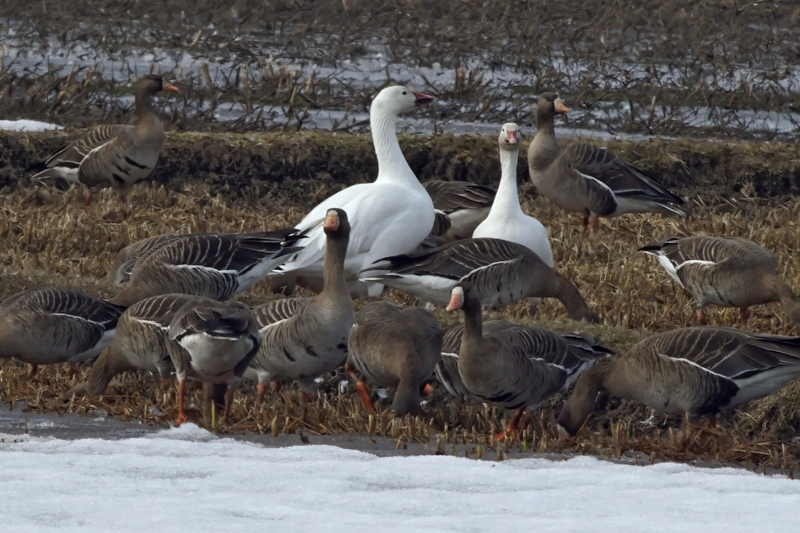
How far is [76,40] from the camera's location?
836 inches

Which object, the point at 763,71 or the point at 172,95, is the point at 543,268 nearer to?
the point at 172,95

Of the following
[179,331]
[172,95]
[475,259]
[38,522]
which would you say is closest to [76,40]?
[172,95]

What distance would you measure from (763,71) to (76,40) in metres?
11.1

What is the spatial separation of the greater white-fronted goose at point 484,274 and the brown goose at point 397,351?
1.40 m

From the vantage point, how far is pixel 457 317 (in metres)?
9.19

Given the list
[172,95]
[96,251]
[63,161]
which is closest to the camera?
[96,251]

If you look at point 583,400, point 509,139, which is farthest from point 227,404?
point 509,139

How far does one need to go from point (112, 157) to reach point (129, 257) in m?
3.60

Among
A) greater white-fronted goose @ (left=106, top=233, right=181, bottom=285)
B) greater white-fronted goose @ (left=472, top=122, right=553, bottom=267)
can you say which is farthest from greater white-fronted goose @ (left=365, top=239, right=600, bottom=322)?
greater white-fronted goose @ (left=106, top=233, right=181, bottom=285)

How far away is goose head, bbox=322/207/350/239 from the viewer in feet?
27.5

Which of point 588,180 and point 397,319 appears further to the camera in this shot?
point 588,180

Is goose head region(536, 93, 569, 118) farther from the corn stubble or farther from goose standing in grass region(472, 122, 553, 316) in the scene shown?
goose standing in grass region(472, 122, 553, 316)

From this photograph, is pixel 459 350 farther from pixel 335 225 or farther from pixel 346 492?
pixel 346 492

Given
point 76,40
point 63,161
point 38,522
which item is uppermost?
point 76,40
